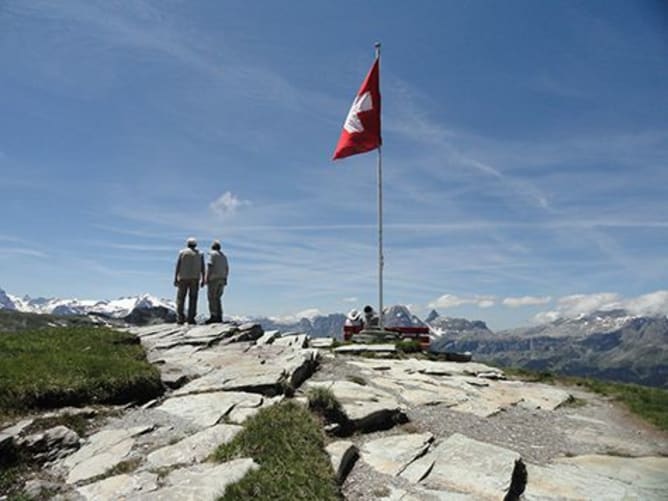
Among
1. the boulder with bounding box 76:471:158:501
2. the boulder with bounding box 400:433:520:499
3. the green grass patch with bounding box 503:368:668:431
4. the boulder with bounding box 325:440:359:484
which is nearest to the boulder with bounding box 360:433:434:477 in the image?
the boulder with bounding box 400:433:520:499

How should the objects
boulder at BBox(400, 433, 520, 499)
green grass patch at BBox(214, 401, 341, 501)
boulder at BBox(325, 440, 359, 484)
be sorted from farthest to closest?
boulder at BBox(325, 440, 359, 484)
boulder at BBox(400, 433, 520, 499)
green grass patch at BBox(214, 401, 341, 501)

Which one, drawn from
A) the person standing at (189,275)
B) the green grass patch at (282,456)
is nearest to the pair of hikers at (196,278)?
the person standing at (189,275)

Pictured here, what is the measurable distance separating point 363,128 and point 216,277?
1151 cm

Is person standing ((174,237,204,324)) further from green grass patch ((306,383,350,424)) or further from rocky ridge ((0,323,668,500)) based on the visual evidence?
green grass patch ((306,383,350,424))

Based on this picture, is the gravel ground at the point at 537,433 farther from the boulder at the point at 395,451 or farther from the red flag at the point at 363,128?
the red flag at the point at 363,128

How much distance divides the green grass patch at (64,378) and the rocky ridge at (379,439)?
0.82 metres

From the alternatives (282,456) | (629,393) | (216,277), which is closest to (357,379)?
(282,456)

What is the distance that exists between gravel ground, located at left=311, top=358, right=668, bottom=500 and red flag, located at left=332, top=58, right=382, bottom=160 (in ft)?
51.1

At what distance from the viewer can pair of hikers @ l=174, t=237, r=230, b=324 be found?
27.3 metres

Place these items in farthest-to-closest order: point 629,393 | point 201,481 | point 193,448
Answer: point 629,393 < point 193,448 < point 201,481

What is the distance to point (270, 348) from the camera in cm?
2075

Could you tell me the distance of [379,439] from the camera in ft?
36.9

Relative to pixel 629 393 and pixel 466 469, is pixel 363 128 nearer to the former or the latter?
pixel 629 393

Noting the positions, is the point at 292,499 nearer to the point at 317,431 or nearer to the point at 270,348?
the point at 317,431
